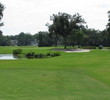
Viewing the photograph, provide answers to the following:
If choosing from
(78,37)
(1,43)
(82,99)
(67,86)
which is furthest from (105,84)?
(1,43)

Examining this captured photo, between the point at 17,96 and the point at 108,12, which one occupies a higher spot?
the point at 108,12

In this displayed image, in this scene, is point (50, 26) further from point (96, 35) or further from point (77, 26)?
point (96, 35)

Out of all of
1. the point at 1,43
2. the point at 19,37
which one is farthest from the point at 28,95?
the point at 19,37

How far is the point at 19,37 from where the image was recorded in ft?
653

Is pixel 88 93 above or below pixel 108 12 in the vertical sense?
below

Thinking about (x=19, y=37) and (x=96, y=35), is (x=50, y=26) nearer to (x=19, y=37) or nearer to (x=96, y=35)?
(x=96, y=35)

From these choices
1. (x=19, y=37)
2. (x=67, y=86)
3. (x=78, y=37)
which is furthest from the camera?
(x=19, y=37)

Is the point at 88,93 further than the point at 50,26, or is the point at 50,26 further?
the point at 50,26

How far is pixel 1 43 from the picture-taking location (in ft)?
576

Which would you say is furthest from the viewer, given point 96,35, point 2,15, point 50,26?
point 96,35

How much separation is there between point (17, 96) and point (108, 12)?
75.2m

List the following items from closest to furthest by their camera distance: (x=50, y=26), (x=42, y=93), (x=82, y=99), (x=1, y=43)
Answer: (x=82, y=99) → (x=42, y=93) → (x=50, y=26) → (x=1, y=43)

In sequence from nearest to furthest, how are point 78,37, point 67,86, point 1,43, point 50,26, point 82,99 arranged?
Answer: point 82,99
point 67,86
point 50,26
point 78,37
point 1,43

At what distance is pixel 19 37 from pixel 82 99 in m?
190
